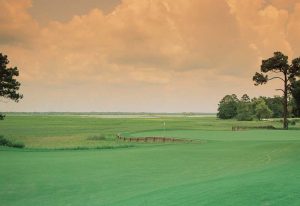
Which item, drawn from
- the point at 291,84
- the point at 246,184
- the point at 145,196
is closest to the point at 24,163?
the point at 145,196

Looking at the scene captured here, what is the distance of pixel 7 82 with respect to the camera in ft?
156

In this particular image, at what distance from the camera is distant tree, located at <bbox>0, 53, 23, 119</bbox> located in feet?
155

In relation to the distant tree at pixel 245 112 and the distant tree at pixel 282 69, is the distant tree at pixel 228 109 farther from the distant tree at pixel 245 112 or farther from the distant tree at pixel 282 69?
the distant tree at pixel 282 69

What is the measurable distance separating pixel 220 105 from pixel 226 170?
542 ft

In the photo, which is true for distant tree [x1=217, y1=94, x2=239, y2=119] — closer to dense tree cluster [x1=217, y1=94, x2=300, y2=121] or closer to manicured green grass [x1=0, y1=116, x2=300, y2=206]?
dense tree cluster [x1=217, y1=94, x2=300, y2=121]

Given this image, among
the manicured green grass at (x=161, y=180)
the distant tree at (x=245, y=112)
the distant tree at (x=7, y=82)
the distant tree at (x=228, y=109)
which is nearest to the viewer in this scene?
the manicured green grass at (x=161, y=180)

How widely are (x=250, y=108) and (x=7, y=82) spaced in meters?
116

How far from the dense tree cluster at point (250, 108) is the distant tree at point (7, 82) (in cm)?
9441

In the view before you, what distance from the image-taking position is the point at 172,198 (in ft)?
38.0

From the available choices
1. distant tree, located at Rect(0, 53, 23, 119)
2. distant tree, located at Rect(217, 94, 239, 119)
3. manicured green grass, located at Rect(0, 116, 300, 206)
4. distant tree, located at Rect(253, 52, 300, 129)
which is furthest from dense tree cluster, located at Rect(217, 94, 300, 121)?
manicured green grass, located at Rect(0, 116, 300, 206)

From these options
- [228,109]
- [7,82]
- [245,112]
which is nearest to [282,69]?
[7,82]

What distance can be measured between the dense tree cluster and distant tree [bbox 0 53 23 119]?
9441 cm

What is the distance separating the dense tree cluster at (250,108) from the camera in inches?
5753

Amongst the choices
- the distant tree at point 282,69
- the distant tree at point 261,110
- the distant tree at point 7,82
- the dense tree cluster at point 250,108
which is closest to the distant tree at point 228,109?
the dense tree cluster at point 250,108
